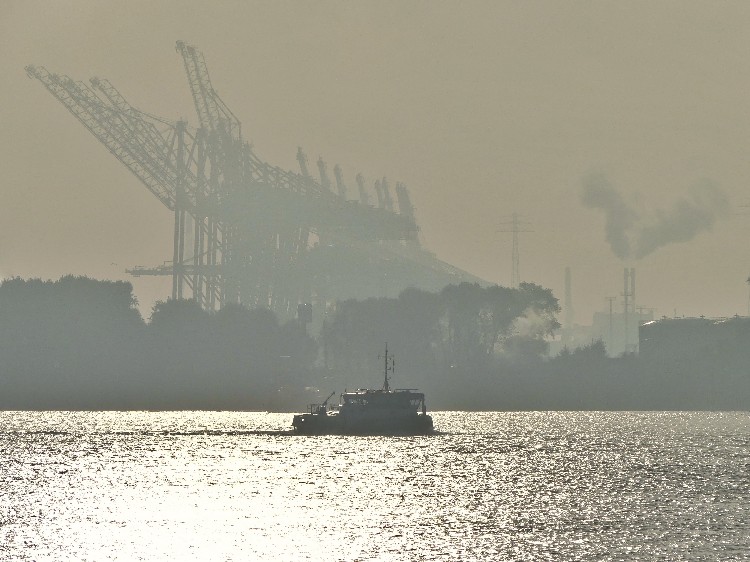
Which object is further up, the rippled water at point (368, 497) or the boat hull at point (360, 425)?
the boat hull at point (360, 425)

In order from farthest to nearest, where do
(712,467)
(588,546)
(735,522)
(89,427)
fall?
(89,427)
(712,467)
(735,522)
(588,546)

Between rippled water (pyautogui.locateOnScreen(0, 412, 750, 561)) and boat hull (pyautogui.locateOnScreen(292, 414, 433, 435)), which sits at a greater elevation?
boat hull (pyautogui.locateOnScreen(292, 414, 433, 435))

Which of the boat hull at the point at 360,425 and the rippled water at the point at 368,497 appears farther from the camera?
the boat hull at the point at 360,425

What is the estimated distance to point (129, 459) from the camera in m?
127

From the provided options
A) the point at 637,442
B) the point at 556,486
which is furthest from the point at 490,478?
the point at 637,442

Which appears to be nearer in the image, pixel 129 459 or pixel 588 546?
pixel 588 546

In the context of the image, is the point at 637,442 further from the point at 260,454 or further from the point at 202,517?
the point at 202,517

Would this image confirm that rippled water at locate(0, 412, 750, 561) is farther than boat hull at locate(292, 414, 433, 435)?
No

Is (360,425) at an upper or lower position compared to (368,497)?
upper

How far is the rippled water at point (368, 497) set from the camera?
76062 millimetres

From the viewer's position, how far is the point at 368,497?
320ft

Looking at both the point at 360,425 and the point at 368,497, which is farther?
the point at 360,425

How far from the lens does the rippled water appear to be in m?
76.1

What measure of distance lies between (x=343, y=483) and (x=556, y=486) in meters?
12.7
